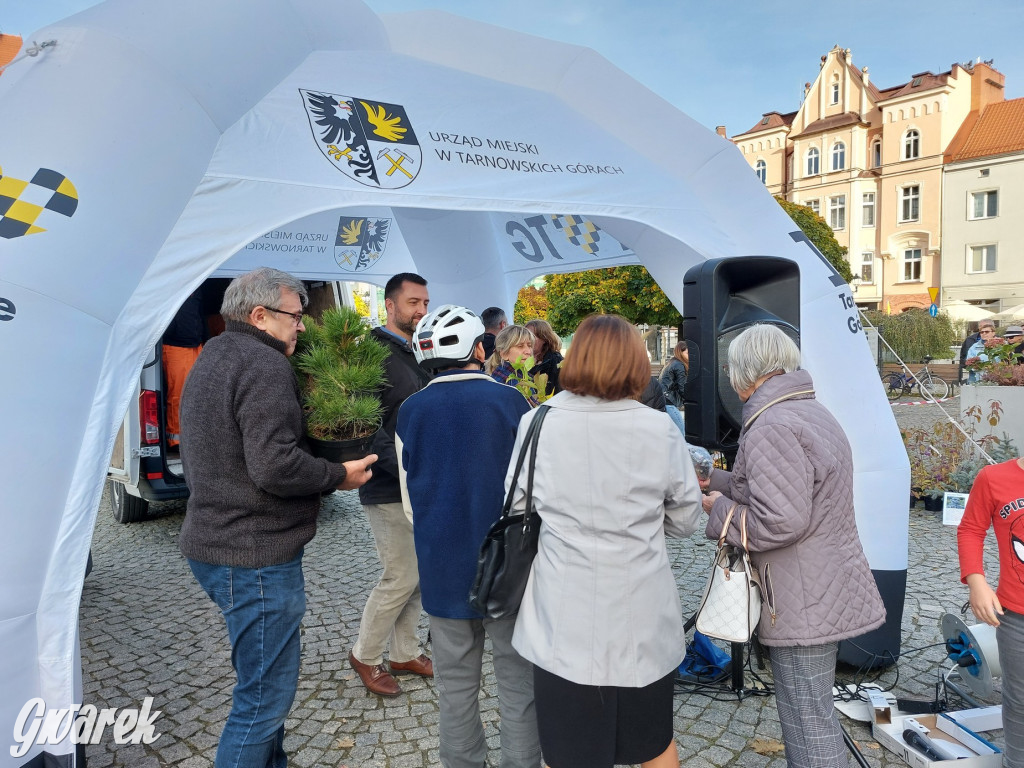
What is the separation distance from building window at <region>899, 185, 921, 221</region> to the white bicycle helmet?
42.0m

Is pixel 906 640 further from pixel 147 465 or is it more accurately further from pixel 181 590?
pixel 147 465

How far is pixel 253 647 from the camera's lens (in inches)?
90.0

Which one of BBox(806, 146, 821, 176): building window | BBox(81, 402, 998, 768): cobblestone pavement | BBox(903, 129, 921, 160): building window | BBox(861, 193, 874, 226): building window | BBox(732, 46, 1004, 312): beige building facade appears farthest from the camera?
BBox(806, 146, 821, 176): building window

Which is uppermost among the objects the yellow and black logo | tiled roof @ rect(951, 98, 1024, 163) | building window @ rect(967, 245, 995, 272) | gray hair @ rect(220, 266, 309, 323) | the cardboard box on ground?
tiled roof @ rect(951, 98, 1024, 163)

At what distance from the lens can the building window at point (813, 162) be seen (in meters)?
40.4

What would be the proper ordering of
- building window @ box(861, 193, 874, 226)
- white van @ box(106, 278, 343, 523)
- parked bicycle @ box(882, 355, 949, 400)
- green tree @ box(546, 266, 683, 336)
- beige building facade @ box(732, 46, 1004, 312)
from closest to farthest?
1. white van @ box(106, 278, 343, 523)
2. parked bicycle @ box(882, 355, 949, 400)
3. green tree @ box(546, 266, 683, 336)
4. beige building facade @ box(732, 46, 1004, 312)
5. building window @ box(861, 193, 874, 226)

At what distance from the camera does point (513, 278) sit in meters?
7.59

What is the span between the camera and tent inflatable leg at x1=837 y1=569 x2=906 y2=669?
136 inches

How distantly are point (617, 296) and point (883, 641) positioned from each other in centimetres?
1874

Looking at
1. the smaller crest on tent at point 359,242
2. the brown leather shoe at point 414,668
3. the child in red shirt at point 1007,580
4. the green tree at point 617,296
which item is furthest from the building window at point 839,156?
the brown leather shoe at point 414,668

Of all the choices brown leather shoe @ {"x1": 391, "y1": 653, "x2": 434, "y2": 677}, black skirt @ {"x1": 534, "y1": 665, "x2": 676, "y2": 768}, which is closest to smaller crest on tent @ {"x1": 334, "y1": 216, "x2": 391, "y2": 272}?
brown leather shoe @ {"x1": 391, "y1": 653, "x2": 434, "y2": 677}

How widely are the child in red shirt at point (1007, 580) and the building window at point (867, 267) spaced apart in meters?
41.6

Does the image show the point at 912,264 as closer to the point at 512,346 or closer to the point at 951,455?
the point at 951,455

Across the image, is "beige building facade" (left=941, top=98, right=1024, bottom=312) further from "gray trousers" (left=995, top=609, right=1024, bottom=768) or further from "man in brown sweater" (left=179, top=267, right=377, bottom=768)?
"man in brown sweater" (left=179, top=267, right=377, bottom=768)
